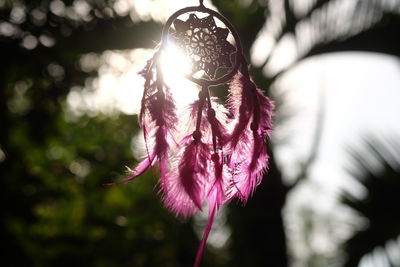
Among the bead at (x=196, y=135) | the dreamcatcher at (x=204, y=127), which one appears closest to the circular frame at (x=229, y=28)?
the dreamcatcher at (x=204, y=127)

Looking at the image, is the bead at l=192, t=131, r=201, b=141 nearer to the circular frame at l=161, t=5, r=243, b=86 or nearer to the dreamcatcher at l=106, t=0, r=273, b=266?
the dreamcatcher at l=106, t=0, r=273, b=266

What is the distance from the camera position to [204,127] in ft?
3.06

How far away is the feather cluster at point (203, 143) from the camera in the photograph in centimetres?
89

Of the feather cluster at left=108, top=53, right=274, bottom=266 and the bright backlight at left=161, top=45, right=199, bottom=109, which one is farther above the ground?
the bright backlight at left=161, top=45, right=199, bottom=109

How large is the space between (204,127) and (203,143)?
44 mm

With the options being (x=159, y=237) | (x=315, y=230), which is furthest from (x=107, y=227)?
(x=315, y=230)

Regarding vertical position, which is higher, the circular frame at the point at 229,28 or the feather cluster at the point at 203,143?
the circular frame at the point at 229,28

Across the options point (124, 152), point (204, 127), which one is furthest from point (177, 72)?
point (124, 152)

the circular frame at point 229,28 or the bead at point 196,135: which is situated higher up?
the circular frame at point 229,28

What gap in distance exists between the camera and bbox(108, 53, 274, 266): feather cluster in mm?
892

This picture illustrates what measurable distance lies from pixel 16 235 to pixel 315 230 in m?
5.52

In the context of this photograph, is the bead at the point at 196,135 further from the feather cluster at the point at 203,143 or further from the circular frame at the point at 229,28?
the circular frame at the point at 229,28

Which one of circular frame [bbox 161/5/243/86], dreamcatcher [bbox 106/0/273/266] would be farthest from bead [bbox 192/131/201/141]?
circular frame [bbox 161/5/243/86]

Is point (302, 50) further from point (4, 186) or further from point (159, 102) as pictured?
point (4, 186)
